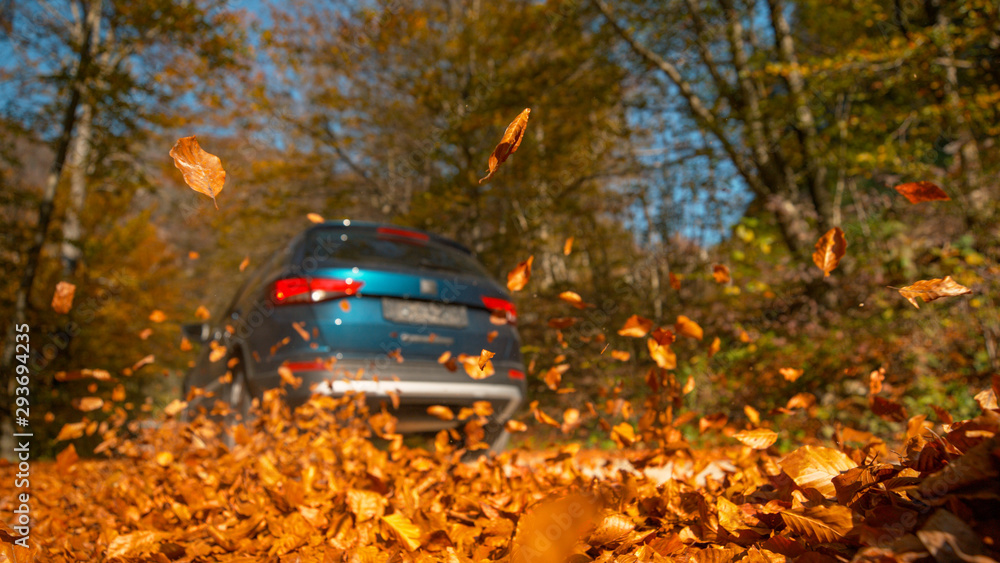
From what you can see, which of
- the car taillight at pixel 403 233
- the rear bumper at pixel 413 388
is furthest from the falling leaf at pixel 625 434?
the car taillight at pixel 403 233

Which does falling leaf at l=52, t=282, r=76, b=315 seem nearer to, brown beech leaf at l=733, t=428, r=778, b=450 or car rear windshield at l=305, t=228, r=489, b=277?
car rear windshield at l=305, t=228, r=489, b=277

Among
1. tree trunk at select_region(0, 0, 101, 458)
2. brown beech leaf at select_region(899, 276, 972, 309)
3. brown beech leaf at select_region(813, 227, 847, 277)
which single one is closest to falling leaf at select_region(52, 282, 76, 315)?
brown beech leaf at select_region(813, 227, 847, 277)

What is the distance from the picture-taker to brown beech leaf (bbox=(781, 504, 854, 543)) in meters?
0.88

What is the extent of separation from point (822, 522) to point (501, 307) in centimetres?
260

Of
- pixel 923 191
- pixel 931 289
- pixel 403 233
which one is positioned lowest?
pixel 931 289

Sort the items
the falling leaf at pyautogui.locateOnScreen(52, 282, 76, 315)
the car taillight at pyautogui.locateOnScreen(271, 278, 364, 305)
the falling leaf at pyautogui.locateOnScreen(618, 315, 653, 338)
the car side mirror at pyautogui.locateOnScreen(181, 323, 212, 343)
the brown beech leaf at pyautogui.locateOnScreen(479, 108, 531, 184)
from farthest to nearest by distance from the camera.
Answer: the car side mirror at pyautogui.locateOnScreen(181, 323, 212, 343), the car taillight at pyautogui.locateOnScreen(271, 278, 364, 305), the falling leaf at pyautogui.locateOnScreen(52, 282, 76, 315), the falling leaf at pyautogui.locateOnScreen(618, 315, 653, 338), the brown beech leaf at pyautogui.locateOnScreen(479, 108, 531, 184)

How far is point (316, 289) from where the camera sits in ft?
9.37

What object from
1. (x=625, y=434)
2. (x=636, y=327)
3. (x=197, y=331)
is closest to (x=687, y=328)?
(x=636, y=327)

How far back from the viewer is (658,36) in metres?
6.29

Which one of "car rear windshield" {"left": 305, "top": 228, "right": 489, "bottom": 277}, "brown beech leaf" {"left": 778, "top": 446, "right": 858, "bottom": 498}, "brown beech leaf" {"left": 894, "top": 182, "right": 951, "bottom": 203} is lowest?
"brown beech leaf" {"left": 778, "top": 446, "right": 858, "bottom": 498}

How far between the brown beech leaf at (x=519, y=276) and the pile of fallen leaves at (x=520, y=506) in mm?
648

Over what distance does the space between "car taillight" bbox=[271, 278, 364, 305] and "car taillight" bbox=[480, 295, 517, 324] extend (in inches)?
32.3

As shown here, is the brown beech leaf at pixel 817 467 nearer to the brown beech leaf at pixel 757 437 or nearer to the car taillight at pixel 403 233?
the brown beech leaf at pixel 757 437

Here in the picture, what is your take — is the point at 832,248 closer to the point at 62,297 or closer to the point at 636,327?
the point at 636,327
